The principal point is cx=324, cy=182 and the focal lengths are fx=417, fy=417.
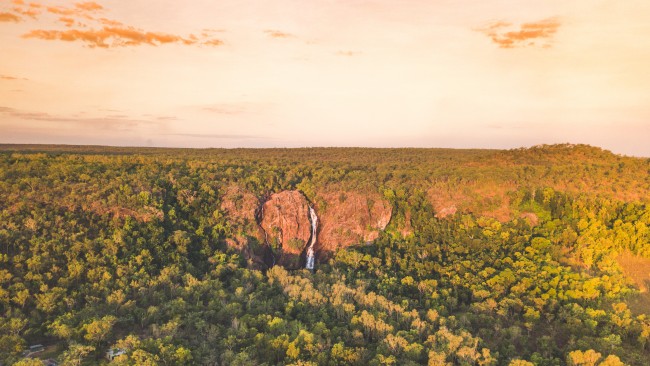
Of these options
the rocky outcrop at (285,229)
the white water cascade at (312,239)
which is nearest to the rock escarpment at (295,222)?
the rocky outcrop at (285,229)

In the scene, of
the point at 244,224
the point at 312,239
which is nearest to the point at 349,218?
the point at 312,239

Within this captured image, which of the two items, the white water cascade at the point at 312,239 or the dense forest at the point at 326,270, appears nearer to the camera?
the dense forest at the point at 326,270

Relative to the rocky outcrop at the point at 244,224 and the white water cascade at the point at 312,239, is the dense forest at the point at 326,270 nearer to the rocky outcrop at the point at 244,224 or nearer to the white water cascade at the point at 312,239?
the rocky outcrop at the point at 244,224

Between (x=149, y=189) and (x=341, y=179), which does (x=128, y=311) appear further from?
(x=341, y=179)

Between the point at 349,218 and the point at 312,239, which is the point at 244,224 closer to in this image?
the point at 312,239

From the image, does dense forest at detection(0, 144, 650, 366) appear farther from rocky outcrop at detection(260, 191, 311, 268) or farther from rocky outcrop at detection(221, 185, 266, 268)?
rocky outcrop at detection(260, 191, 311, 268)

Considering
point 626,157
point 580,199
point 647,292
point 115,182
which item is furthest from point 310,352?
point 626,157

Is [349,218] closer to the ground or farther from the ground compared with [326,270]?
farther from the ground

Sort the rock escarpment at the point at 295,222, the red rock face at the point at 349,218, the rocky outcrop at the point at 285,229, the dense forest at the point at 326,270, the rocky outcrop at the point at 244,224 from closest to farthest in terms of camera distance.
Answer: the dense forest at the point at 326,270
the rocky outcrop at the point at 244,224
the rock escarpment at the point at 295,222
the rocky outcrop at the point at 285,229
the red rock face at the point at 349,218
